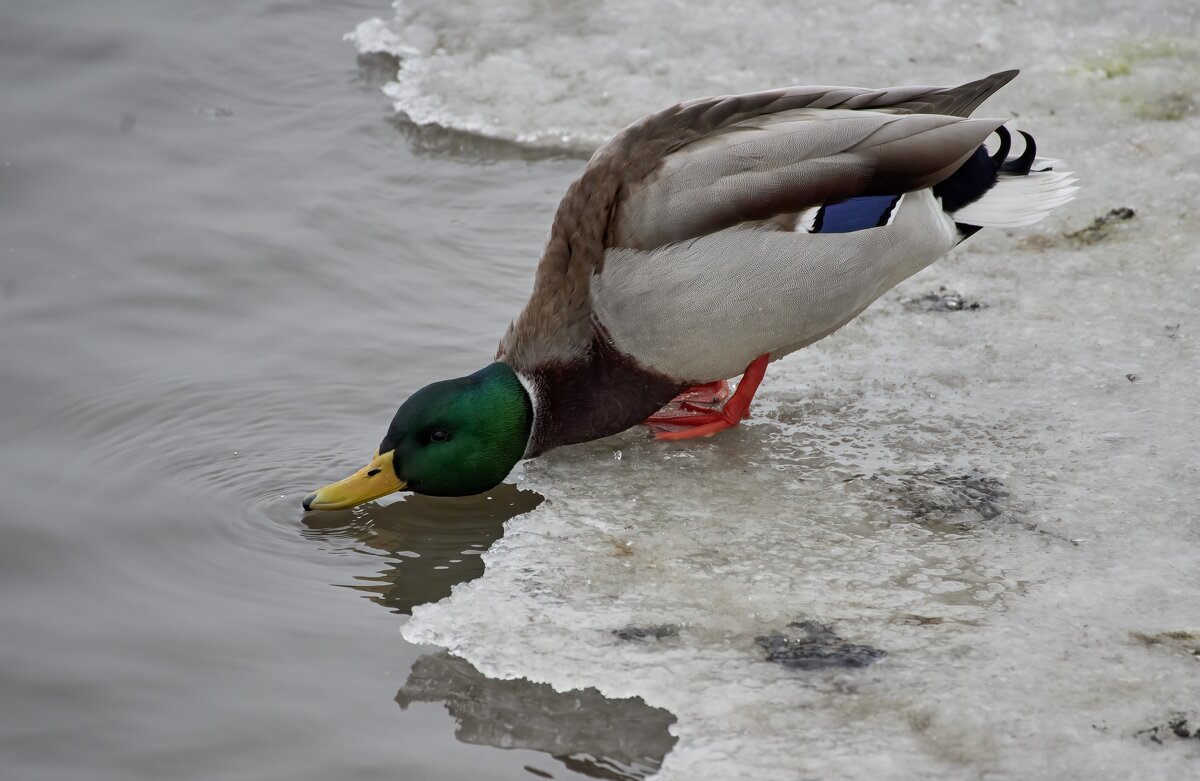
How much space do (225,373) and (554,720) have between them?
2.18 meters

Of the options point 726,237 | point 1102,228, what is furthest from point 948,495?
point 1102,228

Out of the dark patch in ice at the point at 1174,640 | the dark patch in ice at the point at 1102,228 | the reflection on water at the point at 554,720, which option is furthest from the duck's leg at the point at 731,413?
the dark patch in ice at the point at 1102,228

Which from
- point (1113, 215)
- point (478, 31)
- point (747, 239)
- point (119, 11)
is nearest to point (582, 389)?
point (747, 239)

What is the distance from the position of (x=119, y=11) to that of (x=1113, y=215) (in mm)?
5242

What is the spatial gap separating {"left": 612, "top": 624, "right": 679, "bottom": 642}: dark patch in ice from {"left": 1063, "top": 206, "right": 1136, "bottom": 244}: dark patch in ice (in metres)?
2.91

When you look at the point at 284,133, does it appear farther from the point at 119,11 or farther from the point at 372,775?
the point at 372,775

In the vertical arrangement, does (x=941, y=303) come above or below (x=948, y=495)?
above

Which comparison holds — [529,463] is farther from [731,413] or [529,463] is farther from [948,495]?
[948,495]

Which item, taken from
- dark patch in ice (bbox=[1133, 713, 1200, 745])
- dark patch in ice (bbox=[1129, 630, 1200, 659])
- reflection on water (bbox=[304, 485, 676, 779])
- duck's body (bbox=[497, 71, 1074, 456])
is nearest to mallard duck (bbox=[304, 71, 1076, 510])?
duck's body (bbox=[497, 71, 1074, 456])

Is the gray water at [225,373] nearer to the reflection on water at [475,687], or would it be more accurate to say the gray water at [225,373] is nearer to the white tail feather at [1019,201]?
the reflection on water at [475,687]

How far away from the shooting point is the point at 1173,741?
2822mm

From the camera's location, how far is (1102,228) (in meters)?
5.44

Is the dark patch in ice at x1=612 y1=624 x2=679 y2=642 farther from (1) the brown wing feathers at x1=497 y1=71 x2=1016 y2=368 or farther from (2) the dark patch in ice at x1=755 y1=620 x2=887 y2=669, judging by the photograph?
(1) the brown wing feathers at x1=497 y1=71 x2=1016 y2=368

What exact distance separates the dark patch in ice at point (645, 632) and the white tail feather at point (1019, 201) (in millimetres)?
1855
